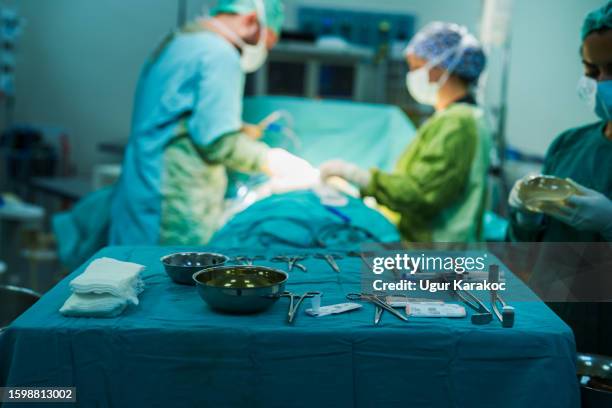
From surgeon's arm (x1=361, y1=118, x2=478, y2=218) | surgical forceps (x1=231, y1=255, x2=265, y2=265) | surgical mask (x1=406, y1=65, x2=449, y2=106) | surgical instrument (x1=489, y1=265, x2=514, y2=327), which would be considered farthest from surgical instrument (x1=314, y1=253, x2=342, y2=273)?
surgical mask (x1=406, y1=65, x2=449, y2=106)

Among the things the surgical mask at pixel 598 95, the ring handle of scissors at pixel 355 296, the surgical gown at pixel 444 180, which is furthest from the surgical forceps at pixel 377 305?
the surgical gown at pixel 444 180

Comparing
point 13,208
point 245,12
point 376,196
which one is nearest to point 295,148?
point 245,12

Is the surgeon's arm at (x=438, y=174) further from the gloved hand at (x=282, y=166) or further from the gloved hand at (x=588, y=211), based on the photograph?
the gloved hand at (x=588, y=211)

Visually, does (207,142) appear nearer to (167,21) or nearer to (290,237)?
(290,237)

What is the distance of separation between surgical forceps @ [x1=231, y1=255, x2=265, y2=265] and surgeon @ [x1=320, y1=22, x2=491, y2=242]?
105 cm

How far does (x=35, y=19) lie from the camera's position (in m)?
5.38

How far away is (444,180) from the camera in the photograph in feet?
8.73

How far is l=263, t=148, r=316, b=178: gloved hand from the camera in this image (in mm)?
3125

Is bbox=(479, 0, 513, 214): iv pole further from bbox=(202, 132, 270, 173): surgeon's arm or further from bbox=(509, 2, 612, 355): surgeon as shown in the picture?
bbox=(509, 2, 612, 355): surgeon

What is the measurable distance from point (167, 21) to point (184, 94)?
2.70 m

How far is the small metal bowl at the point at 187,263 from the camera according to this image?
5.06 feet

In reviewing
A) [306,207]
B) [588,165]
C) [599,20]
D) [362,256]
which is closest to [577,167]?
[588,165]

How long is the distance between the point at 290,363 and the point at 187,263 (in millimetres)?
492

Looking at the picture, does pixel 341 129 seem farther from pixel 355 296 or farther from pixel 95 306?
pixel 95 306
